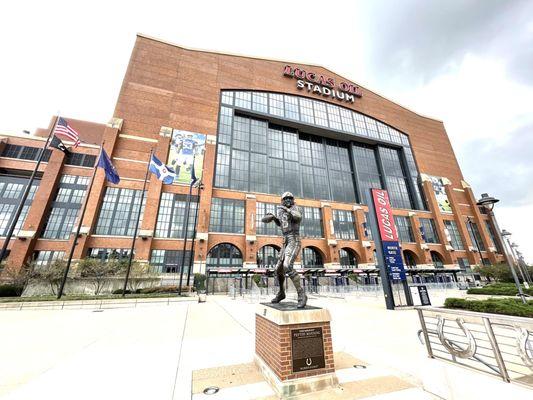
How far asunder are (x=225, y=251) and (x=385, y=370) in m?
29.0

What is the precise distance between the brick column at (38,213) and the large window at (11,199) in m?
2.38

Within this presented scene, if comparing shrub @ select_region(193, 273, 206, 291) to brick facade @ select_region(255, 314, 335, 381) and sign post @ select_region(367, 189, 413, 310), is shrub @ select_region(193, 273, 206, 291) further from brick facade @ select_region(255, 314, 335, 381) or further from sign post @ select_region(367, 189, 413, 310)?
brick facade @ select_region(255, 314, 335, 381)

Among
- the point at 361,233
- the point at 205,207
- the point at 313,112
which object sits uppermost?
the point at 313,112

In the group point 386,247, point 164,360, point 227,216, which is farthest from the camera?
point 227,216

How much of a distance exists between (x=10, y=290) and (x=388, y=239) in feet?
99.6

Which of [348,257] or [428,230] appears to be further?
[428,230]

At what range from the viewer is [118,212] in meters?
29.4

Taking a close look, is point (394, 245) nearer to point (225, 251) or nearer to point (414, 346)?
point (414, 346)

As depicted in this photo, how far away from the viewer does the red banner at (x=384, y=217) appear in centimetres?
1460

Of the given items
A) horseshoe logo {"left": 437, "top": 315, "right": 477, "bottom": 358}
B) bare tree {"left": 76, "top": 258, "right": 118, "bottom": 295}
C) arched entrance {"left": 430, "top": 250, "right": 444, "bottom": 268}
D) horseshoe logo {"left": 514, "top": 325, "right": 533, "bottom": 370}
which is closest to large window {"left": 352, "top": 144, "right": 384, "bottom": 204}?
arched entrance {"left": 430, "top": 250, "right": 444, "bottom": 268}

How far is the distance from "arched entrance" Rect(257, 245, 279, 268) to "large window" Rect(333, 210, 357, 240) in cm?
1136

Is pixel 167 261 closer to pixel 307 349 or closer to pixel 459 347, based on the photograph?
pixel 307 349

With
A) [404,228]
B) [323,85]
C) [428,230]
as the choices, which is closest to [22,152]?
[323,85]

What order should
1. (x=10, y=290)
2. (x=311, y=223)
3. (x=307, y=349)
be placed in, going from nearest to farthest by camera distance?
(x=307, y=349) < (x=10, y=290) < (x=311, y=223)
